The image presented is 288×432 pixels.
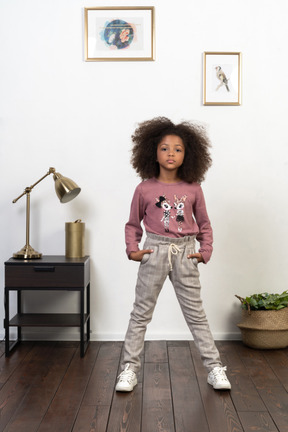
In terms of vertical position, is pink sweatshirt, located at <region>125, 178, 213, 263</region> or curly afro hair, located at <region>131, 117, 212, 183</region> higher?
curly afro hair, located at <region>131, 117, 212, 183</region>

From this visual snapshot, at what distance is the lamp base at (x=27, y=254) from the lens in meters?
2.92

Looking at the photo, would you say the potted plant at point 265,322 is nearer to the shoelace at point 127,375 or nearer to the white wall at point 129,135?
the white wall at point 129,135

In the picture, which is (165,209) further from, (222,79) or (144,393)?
(222,79)

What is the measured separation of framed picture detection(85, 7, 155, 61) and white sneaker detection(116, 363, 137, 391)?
70.3 inches

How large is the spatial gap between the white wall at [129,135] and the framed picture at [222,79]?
0.15 ft

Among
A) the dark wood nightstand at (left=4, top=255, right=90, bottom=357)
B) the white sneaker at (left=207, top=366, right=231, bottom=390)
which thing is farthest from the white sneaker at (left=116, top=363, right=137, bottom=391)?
the dark wood nightstand at (left=4, top=255, right=90, bottom=357)

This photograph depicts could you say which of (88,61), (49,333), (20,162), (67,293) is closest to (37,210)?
(20,162)

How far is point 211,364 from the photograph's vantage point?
2311 mm

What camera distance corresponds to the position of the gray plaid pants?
2289mm

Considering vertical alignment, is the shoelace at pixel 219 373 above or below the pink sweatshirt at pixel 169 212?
below

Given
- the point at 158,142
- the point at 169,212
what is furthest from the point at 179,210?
the point at 158,142

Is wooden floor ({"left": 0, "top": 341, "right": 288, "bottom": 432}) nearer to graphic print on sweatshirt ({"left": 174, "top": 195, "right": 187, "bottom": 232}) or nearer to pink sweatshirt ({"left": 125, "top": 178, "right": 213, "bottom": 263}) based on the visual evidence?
pink sweatshirt ({"left": 125, "top": 178, "right": 213, "bottom": 263})

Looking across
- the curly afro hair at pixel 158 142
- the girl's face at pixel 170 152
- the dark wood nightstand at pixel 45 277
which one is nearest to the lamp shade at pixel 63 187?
the dark wood nightstand at pixel 45 277

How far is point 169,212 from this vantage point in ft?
7.57
